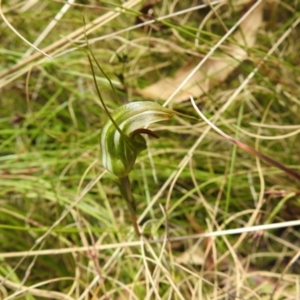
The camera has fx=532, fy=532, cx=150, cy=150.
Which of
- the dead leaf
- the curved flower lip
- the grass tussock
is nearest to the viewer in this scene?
the curved flower lip

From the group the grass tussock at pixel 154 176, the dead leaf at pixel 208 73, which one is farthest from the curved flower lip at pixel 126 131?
the dead leaf at pixel 208 73

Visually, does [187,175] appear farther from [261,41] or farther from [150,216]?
[261,41]

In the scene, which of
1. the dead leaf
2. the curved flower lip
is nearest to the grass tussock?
the dead leaf

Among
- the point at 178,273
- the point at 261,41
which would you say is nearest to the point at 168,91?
the point at 261,41

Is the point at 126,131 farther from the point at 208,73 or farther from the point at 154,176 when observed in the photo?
the point at 208,73

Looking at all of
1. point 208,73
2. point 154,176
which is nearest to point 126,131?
point 154,176

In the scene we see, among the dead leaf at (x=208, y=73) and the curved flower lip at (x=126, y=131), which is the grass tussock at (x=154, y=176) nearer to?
the dead leaf at (x=208, y=73)

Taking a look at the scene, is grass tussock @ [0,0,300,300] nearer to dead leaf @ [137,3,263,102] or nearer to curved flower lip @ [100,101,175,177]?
dead leaf @ [137,3,263,102]
